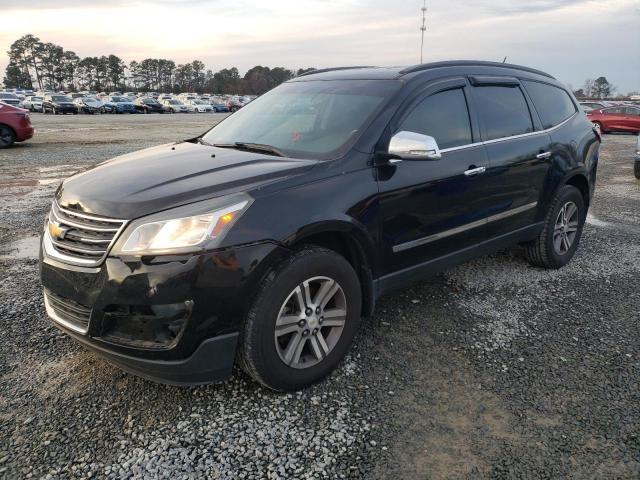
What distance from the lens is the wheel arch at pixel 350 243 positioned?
2.79 m

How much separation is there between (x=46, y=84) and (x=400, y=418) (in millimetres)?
128566

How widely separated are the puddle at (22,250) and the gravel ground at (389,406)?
912 millimetres

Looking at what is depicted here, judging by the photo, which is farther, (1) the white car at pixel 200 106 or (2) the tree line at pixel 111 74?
(2) the tree line at pixel 111 74

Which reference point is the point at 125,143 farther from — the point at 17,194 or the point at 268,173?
the point at 268,173

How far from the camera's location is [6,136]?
1445 cm

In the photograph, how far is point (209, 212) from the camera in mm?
2516

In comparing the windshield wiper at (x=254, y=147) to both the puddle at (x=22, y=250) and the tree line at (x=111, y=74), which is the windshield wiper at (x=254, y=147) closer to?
the puddle at (x=22, y=250)

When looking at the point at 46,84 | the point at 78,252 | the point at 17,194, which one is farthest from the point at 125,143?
the point at 46,84

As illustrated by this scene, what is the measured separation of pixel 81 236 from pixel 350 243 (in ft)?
4.80

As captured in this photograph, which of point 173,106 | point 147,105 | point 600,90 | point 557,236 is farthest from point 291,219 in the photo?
point 600,90

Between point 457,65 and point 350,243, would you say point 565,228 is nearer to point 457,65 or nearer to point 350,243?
point 457,65

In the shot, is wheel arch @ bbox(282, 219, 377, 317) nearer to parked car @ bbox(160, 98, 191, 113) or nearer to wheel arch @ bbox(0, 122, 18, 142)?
wheel arch @ bbox(0, 122, 18, 142)

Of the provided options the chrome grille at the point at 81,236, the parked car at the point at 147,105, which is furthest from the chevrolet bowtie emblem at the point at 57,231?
the parked car at the point at 147,105

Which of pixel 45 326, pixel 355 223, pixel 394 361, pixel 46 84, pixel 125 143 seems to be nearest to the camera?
pixel 355 223
